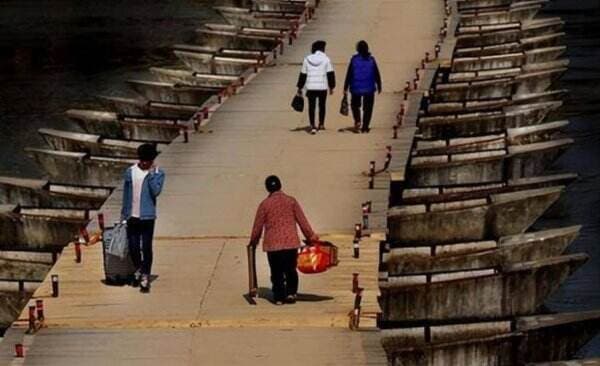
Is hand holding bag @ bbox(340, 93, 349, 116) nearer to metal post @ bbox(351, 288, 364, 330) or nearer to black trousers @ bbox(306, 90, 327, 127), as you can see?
black trousers @ bbox(306, 90, 327, 127)

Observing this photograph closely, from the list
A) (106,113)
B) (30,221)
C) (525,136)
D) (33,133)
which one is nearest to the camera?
(30,221)

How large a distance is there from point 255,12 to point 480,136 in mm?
19142

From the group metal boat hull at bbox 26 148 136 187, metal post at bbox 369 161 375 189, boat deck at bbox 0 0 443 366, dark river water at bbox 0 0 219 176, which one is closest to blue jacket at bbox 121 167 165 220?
boat deck at bbox 0 0 443 366

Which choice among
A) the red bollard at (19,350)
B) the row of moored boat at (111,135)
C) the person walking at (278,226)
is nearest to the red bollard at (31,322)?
the red bollard at (19,350)

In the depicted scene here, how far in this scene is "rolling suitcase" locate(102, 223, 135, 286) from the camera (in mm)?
20109

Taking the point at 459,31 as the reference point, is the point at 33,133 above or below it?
below

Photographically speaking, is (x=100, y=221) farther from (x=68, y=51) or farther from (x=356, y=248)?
(x=68, y=51)

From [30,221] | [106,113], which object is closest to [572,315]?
[30,221]

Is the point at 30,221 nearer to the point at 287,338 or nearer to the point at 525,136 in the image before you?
the point at 287,338

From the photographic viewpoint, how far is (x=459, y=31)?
4328 cm

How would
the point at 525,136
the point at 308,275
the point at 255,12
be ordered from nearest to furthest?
the point at 308,275, the point at 525,136, the point at 255,12

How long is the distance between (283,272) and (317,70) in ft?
33.2

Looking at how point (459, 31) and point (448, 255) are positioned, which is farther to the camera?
point (459, 31)

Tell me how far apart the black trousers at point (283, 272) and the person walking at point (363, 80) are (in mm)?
9998
